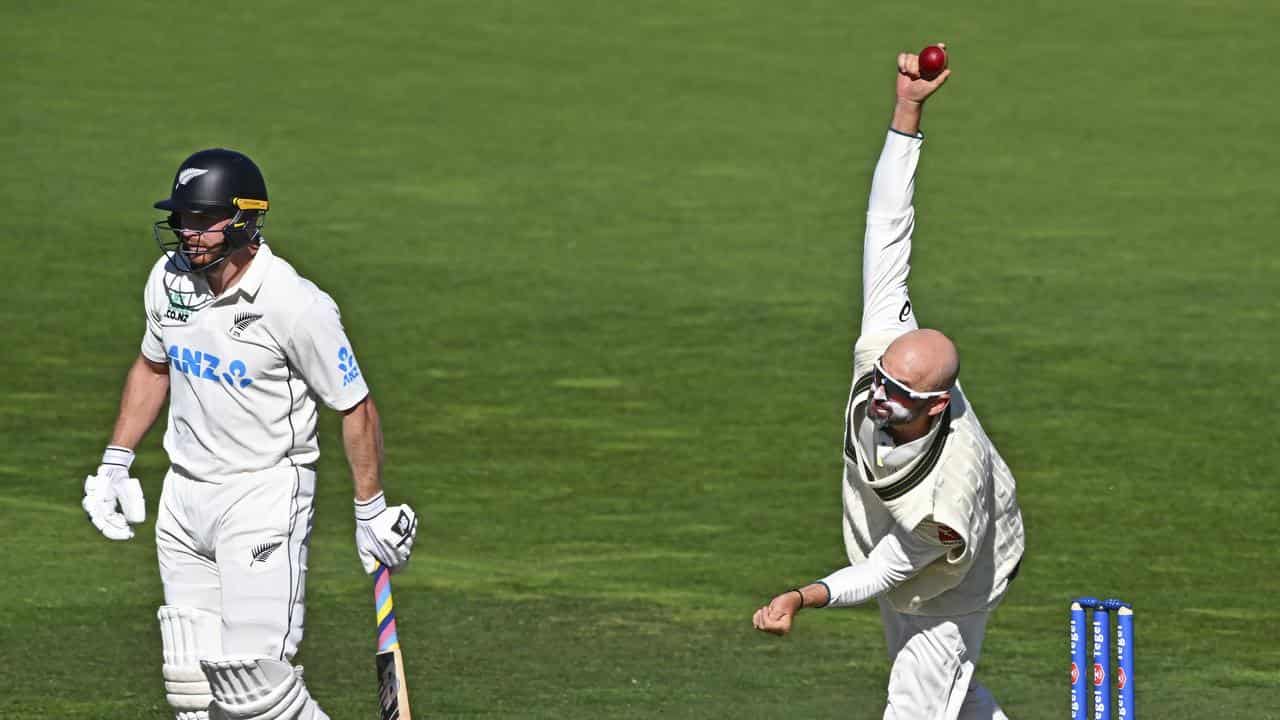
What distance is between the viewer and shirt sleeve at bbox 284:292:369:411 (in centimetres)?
697

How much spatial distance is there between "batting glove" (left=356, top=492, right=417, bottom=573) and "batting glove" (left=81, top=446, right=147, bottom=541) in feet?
2.70

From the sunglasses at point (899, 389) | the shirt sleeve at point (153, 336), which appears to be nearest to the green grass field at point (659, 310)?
the shirt sleeve at point (153, 336)

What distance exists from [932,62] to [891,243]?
62cm

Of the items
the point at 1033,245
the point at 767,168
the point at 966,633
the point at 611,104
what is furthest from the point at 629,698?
the point at 611,104

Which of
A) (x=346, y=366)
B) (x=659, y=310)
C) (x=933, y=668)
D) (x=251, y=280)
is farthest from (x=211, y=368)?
(x=659, y=310)

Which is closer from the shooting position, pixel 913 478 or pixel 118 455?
pixel 913 478

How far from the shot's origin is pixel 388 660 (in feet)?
24.3

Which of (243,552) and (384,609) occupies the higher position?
(243,552)

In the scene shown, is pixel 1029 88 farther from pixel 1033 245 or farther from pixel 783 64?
pixel 1033 245

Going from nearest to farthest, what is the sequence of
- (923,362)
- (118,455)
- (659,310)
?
(923,362)
(118,455)
(659,310)

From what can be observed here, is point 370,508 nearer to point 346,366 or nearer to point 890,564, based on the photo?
point 346,366

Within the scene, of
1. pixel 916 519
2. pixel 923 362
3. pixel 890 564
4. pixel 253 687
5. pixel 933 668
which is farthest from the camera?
pixel 933 668

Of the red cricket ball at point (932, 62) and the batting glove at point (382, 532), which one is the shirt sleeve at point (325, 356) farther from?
the red cricket ball at point (932, 62)

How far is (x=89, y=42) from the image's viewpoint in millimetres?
26422
